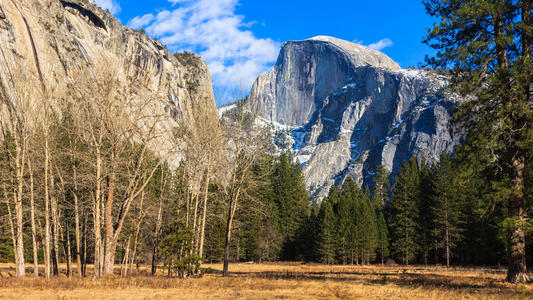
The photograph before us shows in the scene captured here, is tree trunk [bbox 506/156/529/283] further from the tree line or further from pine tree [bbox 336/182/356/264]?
pine tree [bbox 336/182/356/264]

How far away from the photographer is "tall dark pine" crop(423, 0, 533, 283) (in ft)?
40.2

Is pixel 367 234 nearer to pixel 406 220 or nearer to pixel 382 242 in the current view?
pixel 382 242

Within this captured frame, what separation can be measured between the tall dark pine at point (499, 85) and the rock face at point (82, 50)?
47.1 feet

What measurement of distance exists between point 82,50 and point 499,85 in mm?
82976

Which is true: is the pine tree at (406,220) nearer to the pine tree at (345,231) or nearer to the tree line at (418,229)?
the tree line at (418,229)

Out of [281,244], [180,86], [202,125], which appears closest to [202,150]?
[202,125]

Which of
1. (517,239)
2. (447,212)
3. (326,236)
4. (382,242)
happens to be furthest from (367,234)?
(517,239)

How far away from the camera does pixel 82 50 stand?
79062mm

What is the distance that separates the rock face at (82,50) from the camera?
41625mm

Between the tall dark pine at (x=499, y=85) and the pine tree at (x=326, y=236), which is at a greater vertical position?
the tall dark pine at (x=499, y=85)

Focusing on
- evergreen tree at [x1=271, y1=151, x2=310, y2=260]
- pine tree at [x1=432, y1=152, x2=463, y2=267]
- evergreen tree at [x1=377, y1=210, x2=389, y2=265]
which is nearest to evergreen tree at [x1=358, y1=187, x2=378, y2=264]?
evergreen tree at [x1=377, y1=210, x2=389, y2=265]

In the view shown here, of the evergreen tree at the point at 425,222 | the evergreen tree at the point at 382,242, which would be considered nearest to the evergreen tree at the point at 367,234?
the evergreen tree at the point at 382,242

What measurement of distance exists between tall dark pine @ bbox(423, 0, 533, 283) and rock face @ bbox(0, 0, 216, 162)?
47.1 feet

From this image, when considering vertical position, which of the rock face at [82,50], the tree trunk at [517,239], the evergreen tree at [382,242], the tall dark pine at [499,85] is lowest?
the evergreen tree at [382,242]
